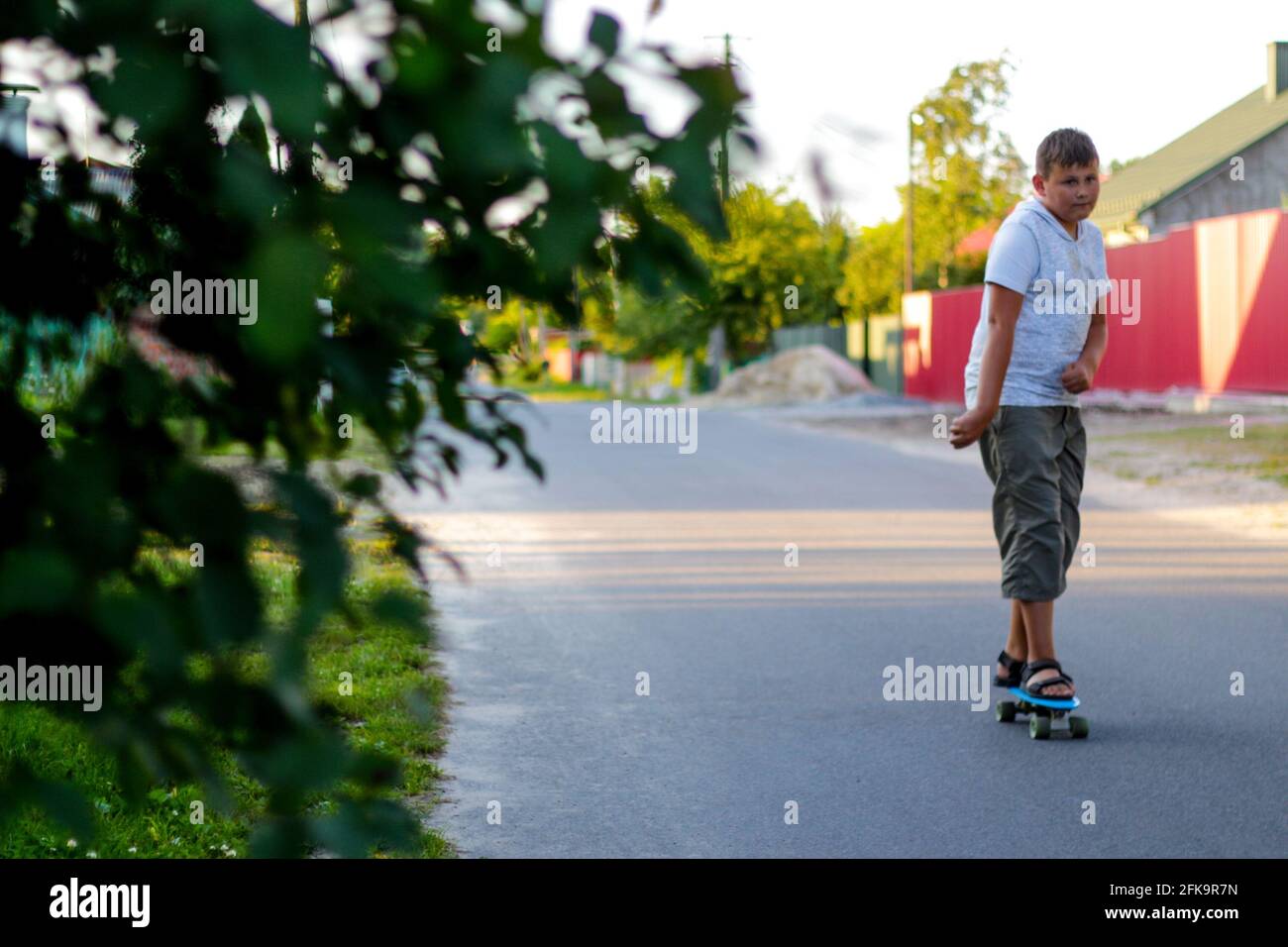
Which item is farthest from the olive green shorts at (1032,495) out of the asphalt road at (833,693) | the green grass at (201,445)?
the green grass at (201,445)

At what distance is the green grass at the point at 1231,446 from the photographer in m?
15.4

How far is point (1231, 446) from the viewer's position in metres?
17.7

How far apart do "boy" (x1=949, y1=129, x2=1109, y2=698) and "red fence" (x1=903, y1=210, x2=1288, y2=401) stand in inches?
692

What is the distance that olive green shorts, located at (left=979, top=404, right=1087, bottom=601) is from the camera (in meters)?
5.59

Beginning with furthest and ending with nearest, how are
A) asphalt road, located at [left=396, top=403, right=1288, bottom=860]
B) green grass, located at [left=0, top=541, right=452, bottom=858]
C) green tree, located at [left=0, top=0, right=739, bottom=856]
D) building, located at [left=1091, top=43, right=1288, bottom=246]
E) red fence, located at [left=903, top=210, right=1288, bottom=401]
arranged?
building, located at [left=1091, top=43, right=1288, bottom=246]
red fence, located at [left=903, top=210, right=1288, bottom=401]
asphalt road, located at [left=396, top=403, right=1288, bottom=860]
green grass, located at [left=0, top=541, right=452, bottom=858]
green tree, located at [left=0, top=0, right=739, bottom=856]

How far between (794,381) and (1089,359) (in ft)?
117

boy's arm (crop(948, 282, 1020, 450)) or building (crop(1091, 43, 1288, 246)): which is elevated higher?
building (crop(1091, 43, 1288, 246))

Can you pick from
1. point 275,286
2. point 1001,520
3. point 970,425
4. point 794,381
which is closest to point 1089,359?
point 970,425

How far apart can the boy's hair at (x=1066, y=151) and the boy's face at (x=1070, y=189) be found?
0.02 meters

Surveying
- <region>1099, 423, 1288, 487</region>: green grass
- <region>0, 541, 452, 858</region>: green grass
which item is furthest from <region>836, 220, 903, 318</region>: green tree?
<region>0, 541, 452, 858</region>: green grass

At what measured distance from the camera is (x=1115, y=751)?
543cm

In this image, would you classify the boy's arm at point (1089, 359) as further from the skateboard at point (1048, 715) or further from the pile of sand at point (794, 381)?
the pile of sand at point (794, 381)

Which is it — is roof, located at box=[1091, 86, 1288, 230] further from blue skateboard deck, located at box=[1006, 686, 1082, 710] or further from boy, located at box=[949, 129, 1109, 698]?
blue skateboard deck, located at box=[1006, 686, 1082, 710]

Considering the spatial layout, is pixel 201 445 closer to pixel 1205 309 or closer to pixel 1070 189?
pixel 1070 189
